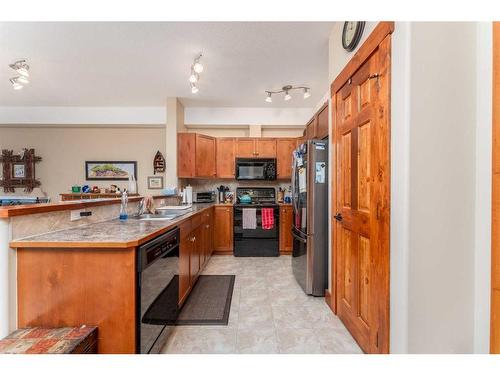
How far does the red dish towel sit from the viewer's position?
3840 mm

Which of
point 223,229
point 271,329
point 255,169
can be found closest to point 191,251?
point 271,329

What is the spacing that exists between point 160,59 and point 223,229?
2.73 m

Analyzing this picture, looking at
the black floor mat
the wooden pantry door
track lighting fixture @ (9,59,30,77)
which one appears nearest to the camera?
the wooden pantry door

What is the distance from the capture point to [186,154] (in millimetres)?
4016

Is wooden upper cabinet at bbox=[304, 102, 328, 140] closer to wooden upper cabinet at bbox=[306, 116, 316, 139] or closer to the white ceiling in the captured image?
wooden upper cabinet at bbox=[306, 116, 316, 139]

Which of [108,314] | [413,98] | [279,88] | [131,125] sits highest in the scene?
[279,88]

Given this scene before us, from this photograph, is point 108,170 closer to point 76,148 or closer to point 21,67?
point 76,148

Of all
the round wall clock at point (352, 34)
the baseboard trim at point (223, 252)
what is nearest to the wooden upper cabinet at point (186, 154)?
the baseboard trim at point (223, 252)

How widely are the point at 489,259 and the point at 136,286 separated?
1.86m

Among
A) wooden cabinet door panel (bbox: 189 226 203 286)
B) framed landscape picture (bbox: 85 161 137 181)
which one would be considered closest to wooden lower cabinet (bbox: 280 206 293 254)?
wooden cabinet door panel (bbox: 189 226 203 286)

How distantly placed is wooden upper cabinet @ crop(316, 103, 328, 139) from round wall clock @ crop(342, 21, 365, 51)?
69cm

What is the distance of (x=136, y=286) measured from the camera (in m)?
1.18
